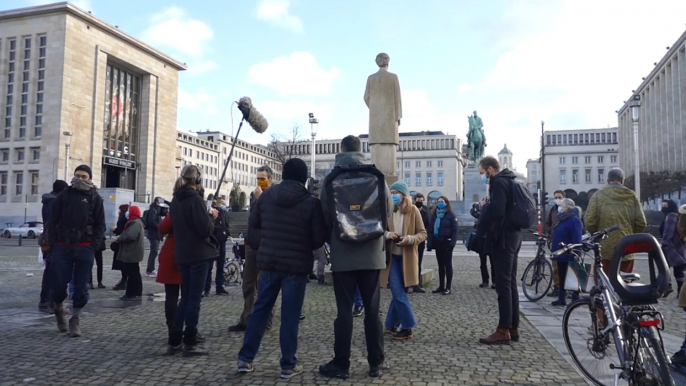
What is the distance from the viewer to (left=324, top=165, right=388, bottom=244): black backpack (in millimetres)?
4727

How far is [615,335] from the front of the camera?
13.7 ft

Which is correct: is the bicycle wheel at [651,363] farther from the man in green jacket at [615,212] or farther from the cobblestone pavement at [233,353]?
the man in green jacket at [615,212]

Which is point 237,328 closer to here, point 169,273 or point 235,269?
point 169,273

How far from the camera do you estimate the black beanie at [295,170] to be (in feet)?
16.6

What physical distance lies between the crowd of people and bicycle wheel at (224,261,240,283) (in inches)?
164

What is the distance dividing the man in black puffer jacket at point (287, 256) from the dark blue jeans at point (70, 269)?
2.81m

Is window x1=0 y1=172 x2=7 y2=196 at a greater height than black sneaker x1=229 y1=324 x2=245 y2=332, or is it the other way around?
window x1=0 y1=172 x2=7 y2=196

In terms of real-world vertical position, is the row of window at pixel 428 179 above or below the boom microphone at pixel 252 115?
above

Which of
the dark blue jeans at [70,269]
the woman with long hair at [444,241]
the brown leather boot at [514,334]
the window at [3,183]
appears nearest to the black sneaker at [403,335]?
the brown leather boot at [514,334]

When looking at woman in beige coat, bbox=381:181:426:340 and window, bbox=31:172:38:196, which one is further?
window, bbox=31:172:38:196

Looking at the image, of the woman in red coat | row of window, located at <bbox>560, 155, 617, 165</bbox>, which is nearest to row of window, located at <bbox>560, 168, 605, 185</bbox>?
row of window, located at <bbox>560, 155, 617, 165</bbox>

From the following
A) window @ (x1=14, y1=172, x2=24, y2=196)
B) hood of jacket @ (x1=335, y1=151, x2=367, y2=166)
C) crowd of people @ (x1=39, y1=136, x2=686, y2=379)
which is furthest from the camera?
window @ (x1=14, y1=172, x2=24, y2=196)

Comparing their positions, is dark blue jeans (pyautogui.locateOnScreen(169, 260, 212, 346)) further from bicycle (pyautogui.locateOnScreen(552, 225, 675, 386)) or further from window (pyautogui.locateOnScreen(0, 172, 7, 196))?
window (pyautogui.locateOnScreen(0, 172, 7, 196))

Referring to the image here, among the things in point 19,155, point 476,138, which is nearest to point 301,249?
point 476,138
